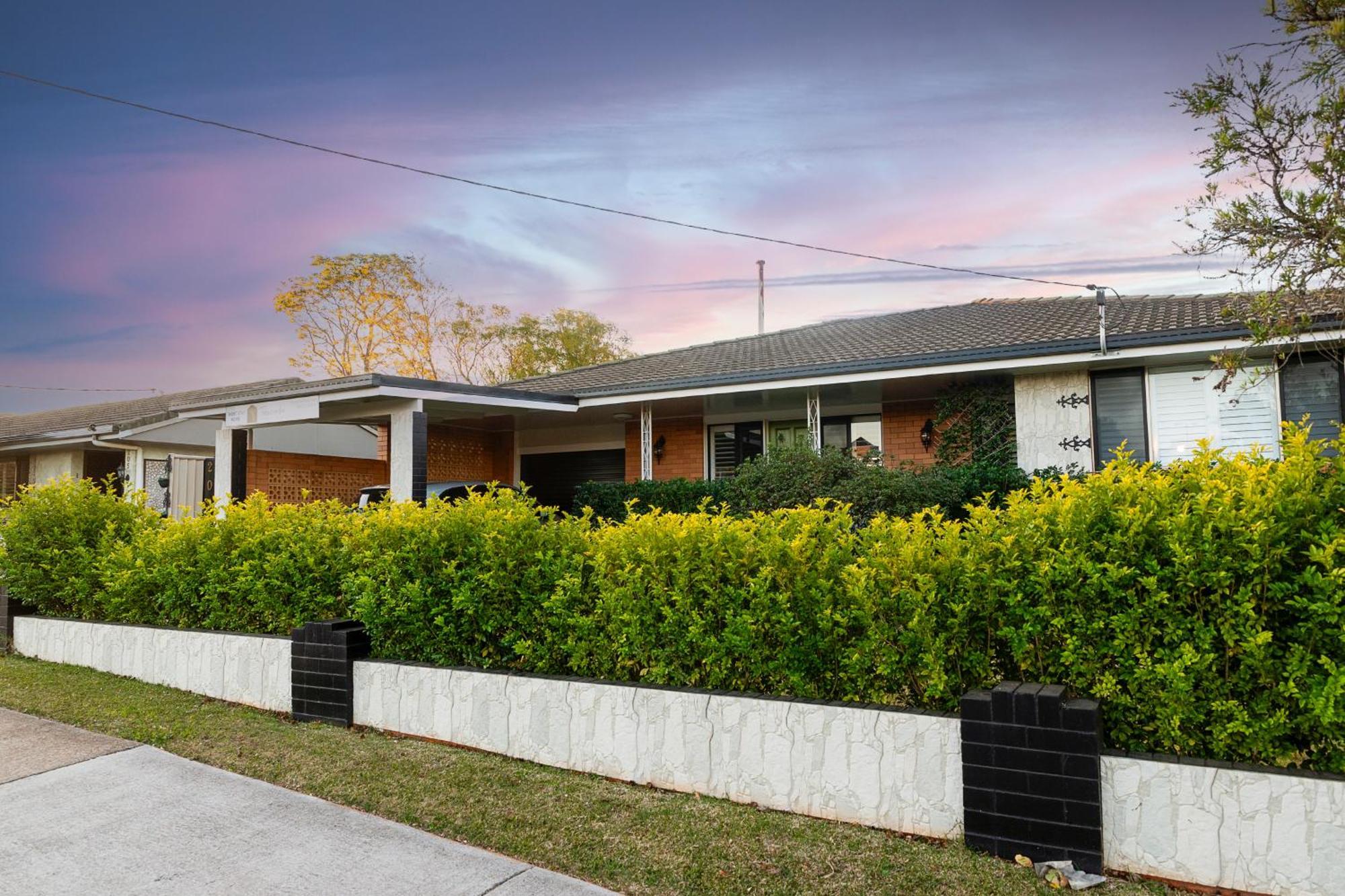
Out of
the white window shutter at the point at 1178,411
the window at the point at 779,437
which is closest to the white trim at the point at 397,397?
the window at the point at 779,437

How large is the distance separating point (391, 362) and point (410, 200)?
1895 cm

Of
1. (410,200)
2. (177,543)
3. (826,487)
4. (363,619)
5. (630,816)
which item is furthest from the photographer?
(410,200)

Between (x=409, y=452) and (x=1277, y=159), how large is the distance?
35.4 ft

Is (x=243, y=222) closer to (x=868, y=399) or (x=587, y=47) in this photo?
(x=587, y=47)

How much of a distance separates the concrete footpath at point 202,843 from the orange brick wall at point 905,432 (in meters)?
11.1

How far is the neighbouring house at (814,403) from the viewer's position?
36.8 feet

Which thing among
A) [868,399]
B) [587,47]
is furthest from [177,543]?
[868,399]

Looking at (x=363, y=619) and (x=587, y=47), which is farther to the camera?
(x=587, y=47)

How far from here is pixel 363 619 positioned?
604cm

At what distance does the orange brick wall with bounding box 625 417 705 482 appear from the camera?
16.7 metres

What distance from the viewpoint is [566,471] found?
62.9ft

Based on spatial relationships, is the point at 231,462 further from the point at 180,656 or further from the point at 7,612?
the point at 180,656

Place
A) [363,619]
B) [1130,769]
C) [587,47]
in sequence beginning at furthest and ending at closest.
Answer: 1. [587,47]
2. [363,619]
3. [1130,769]

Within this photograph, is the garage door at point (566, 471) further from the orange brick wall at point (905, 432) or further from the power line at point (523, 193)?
the orange brick wall at point (905, 432)
